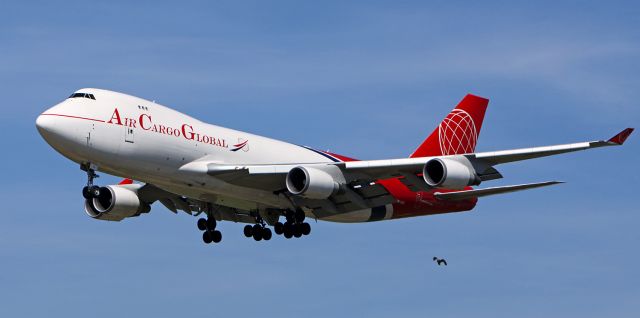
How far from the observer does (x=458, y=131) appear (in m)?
60.3

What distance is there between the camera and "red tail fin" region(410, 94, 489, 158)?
194 ft

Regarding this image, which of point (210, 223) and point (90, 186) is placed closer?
point (90, 186)

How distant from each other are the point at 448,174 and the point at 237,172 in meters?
8.55

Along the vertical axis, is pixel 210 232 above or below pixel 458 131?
below

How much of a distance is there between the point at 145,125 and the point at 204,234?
9579 mm

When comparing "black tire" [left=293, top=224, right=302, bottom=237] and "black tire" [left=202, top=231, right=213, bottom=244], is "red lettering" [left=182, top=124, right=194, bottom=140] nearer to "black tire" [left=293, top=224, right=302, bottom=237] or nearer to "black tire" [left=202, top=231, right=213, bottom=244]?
"black tire" [left=293, top=224, right=302, bottom=237]

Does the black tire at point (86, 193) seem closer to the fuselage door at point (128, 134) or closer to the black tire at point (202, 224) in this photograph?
the fuselage door at point (128, 134)

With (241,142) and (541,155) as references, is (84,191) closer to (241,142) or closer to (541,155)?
(241,142)

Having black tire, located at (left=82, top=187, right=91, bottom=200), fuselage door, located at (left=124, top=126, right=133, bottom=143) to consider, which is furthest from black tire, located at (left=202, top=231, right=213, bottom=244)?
fuselage door, located at (left=124, top=126, right=133, bottom=143)

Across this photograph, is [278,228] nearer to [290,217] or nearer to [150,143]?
[290,217]

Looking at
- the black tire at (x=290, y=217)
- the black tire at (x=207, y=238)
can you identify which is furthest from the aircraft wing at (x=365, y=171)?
the black tire at (x=207, y=238)

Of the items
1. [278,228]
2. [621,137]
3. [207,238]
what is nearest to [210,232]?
[207,238]

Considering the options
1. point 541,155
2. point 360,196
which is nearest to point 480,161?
point 541,155

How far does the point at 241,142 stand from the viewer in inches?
2021
